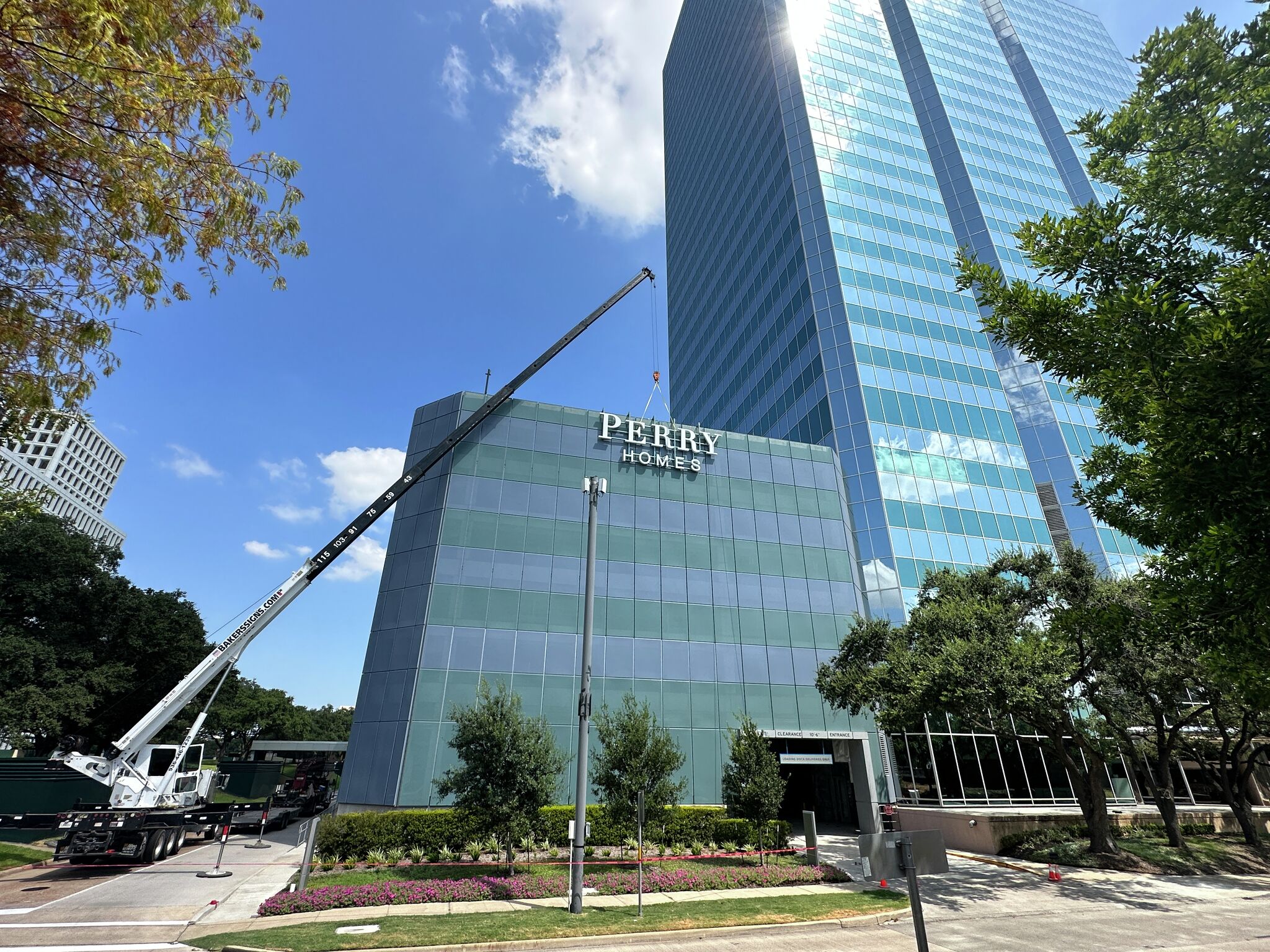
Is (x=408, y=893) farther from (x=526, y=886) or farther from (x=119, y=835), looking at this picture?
(x=119, y=835)

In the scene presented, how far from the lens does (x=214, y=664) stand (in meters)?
21.9

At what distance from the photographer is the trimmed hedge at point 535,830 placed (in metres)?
19.8

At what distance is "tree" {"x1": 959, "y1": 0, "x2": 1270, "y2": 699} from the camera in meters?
7.30

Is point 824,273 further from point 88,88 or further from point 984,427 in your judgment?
point 88,88

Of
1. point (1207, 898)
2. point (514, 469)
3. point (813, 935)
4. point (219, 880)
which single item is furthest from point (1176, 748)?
point (219, 880)

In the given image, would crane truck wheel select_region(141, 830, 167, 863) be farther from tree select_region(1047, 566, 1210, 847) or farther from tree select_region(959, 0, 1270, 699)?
tree select_region(1047, 566, 1210, 847)

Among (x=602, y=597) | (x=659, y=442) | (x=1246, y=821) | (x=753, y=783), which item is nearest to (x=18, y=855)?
(x=602, y=597)

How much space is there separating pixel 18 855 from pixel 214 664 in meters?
8.40

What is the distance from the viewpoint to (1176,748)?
27922 millimetres

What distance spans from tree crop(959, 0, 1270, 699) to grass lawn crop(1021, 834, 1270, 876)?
17.5m

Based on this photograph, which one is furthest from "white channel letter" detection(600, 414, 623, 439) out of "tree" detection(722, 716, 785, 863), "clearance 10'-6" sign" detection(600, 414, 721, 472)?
"tree" detection(722, 716, 785, 863)

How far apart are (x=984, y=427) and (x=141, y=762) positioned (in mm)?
49757

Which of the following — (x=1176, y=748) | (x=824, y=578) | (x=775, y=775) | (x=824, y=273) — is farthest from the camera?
(x=824, y=273)

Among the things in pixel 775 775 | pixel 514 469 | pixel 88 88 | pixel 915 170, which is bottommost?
pixel 775 775
